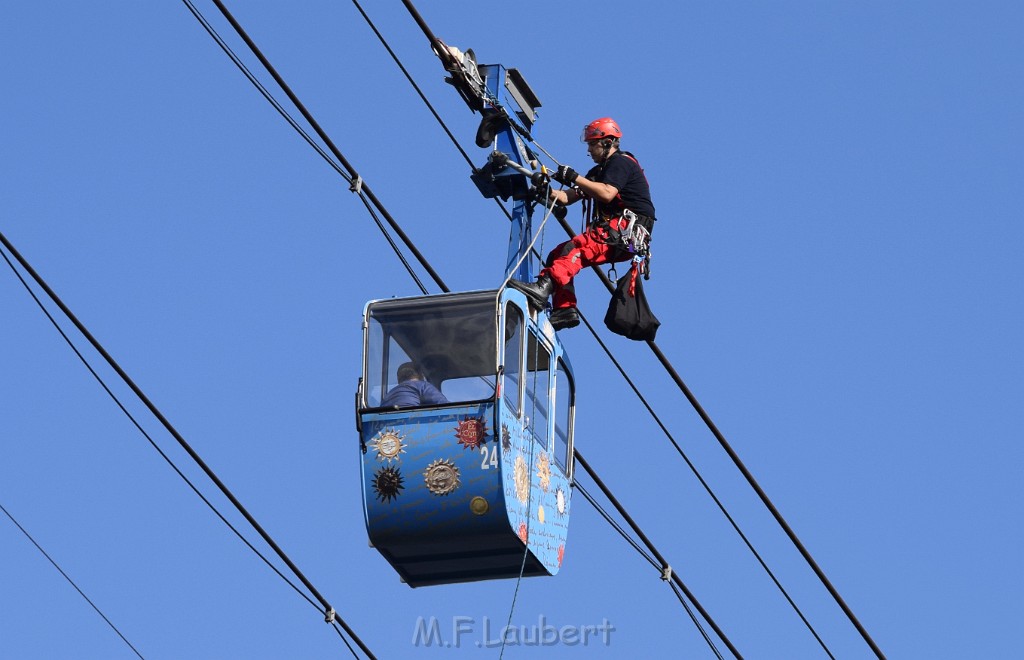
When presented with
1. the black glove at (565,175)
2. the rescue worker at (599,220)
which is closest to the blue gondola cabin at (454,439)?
the rescue worker at (599,220)

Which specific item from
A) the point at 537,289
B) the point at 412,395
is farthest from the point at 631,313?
the point at 412,395

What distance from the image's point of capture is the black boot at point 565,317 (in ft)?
64.6

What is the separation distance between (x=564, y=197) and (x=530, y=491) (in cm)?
256

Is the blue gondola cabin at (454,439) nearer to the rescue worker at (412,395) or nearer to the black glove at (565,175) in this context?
the rescue worker at (412,395)

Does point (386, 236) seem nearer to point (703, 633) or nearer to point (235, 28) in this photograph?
point (235, 28)

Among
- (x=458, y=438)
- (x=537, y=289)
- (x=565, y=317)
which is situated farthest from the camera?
(x=565, y=317)

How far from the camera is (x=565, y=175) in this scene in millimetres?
19750

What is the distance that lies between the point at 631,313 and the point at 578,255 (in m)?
0.64

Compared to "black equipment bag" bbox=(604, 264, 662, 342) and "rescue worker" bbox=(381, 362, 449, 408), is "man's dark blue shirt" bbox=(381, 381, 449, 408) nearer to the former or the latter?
"rescue worker" bbox=(381, 362, 449, 408)

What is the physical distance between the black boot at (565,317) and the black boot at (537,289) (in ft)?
0.88

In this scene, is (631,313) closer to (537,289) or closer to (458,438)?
(537,289)

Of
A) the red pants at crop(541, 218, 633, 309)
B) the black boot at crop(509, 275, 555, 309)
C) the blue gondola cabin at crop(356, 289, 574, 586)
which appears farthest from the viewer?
the red pants at crop(541, 218, 633, 309)

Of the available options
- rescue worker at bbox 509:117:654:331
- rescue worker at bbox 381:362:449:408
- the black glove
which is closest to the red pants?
rescue worker at bbox 509:117:654:331

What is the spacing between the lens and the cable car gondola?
18.2 metres
